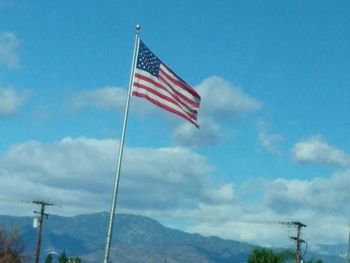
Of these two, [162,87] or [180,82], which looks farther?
[180,82]

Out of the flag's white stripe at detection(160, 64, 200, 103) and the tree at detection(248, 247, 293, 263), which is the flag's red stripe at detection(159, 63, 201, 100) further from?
the tree at detection(248, 247, 293, 263)

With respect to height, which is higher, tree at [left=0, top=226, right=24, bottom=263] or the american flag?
the american flag

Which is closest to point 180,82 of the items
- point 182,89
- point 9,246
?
point 182,89

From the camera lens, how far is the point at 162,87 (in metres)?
29.5

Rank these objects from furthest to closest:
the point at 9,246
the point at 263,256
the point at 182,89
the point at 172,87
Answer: the point at 263,256 < the point at 9,246 < the point at 182,89 < the point at 172,87

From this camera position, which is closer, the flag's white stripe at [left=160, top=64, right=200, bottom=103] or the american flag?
the american flag

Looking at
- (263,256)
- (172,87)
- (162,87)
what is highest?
(172,87)

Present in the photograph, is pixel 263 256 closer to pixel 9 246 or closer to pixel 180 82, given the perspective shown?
pixel 9 246

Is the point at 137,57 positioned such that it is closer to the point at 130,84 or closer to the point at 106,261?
the point at 130,84

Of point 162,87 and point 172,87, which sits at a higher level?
point 172,87

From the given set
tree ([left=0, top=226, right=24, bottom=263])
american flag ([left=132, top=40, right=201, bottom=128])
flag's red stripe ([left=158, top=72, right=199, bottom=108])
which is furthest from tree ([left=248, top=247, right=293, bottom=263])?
flag's red stripe ([left=158, top=72, right=199, bottom=108])

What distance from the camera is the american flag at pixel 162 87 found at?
95.3 ft

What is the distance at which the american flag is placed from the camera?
95.3ft

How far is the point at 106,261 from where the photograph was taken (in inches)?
1131
